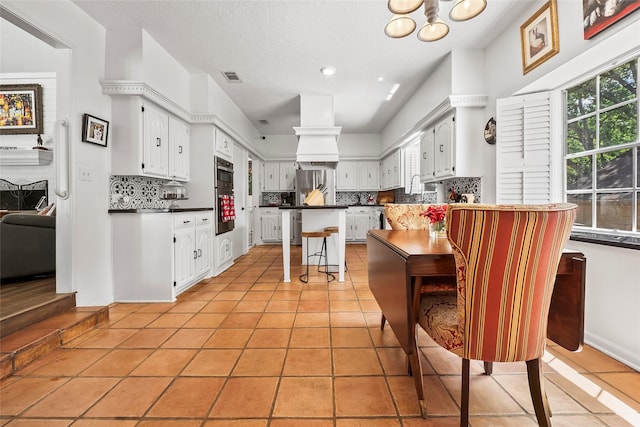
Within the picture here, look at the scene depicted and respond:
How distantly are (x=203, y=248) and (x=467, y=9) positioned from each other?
341 cm

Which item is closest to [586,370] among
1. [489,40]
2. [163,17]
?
[489,40]

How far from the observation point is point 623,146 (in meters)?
1.79

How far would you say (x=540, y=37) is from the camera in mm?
2250

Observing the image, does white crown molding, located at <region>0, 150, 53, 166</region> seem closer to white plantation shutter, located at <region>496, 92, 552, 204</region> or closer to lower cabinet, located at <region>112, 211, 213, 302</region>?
lower cabinet, located at <region>112, 211, 213, 302</region>

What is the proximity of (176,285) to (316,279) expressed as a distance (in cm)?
164

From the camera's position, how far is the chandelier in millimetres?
1453

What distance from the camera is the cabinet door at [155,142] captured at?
113 inches

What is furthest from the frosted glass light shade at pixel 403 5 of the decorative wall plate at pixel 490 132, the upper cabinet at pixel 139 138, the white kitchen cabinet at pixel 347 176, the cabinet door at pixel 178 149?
the white kitchen cabinet at pixel 347 176

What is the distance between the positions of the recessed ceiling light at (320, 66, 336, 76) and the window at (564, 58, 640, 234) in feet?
8.17

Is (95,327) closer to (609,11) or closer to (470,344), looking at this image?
(470,344)

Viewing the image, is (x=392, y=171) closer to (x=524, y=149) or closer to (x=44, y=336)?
(x=524, y=149)

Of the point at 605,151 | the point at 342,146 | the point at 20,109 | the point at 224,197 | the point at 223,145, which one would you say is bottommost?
the point at 224,197

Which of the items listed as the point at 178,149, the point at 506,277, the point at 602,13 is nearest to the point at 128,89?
the point at 178,149

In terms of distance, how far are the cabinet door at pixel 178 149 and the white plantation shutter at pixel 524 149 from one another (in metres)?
3.69
